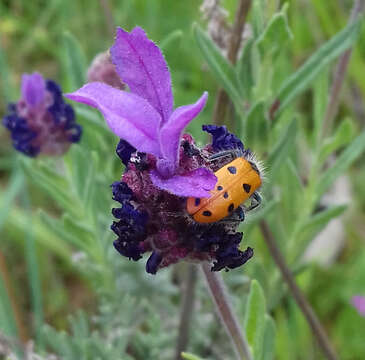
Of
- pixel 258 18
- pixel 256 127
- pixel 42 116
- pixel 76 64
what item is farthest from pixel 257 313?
pixel 76 64

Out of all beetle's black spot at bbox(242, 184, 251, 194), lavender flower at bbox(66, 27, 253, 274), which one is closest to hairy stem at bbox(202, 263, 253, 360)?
lavender flower at bbox(66, 27, 253, 274)

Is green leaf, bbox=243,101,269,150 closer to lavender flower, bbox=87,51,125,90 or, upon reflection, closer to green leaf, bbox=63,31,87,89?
lavender flower, bbox=87,51,125,90

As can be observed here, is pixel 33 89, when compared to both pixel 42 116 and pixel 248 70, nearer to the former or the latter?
pixel 42 116

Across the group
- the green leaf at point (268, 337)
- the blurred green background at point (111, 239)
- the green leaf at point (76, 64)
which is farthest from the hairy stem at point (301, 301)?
the green leaf at point (76, 64)

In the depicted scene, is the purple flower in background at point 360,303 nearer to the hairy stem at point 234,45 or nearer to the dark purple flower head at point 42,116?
the hairy stem at point 234,45

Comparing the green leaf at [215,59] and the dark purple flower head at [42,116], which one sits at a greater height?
the dark purple flower head at [42,116]

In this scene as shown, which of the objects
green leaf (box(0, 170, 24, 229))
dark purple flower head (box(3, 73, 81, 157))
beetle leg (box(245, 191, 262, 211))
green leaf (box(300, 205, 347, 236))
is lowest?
beetle leg (box(245, 191, 262, 211))
